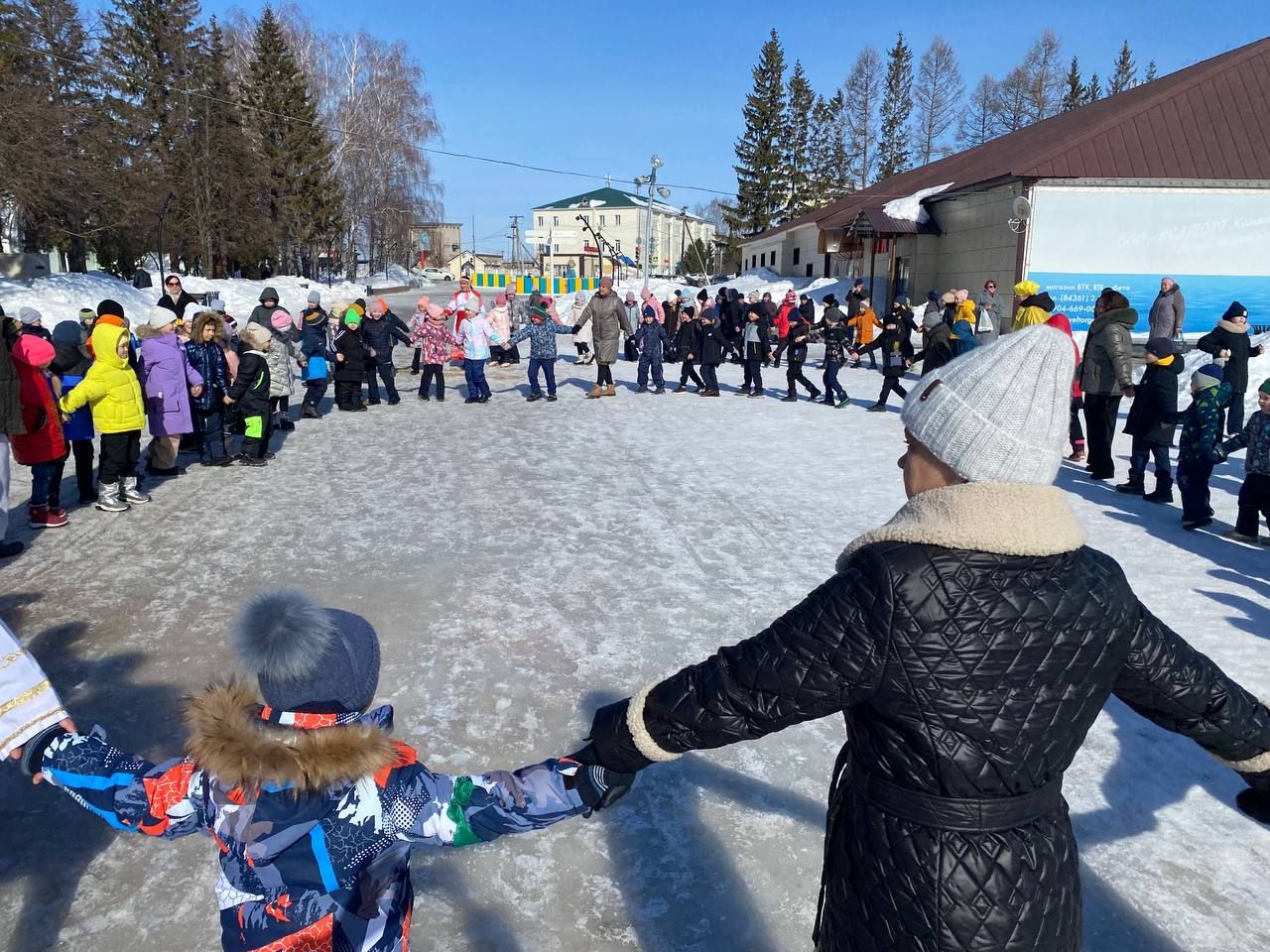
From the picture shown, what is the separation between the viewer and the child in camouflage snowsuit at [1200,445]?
620cm

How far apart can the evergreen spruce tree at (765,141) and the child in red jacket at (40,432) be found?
47668 millimetres

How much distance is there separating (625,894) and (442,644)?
2030 mm

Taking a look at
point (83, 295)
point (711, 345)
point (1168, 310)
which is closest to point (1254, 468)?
point (1168, 310)

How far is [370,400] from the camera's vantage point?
41.3 ft

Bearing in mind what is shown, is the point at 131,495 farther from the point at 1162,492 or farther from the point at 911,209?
the point at 911,209

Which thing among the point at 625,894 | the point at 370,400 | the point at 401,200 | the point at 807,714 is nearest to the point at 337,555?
the point at 625,894

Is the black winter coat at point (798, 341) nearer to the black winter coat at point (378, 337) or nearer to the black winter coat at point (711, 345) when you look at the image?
the black winter coat at point (711, 345)

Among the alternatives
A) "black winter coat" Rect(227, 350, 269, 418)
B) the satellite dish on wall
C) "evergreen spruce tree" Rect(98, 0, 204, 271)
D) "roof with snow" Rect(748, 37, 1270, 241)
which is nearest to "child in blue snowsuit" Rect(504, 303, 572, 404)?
"black winter coat" Rect(227, 350, 269, 418)

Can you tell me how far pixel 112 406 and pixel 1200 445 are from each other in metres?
8.20

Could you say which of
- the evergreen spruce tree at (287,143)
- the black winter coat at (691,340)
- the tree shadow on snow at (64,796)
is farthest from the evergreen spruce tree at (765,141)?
the tree shadow on snow at (64,796)

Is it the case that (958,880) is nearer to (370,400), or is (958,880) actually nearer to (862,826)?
(862,826)

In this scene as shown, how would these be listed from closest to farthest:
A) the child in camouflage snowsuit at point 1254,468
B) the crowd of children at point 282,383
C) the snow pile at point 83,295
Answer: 1. the child in camouflage snowsuit at point 1254,468
2. the crowd of children at point 282,383
3. the snow pile at point 83,295

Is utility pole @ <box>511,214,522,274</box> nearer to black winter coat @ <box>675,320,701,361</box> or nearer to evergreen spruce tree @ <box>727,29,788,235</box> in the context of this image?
evergreen spruce tree @ <box>727,29,788,235</box>

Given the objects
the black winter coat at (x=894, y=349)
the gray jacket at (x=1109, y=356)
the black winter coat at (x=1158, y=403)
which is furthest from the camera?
the black winter coat at (x=894, y=349)
